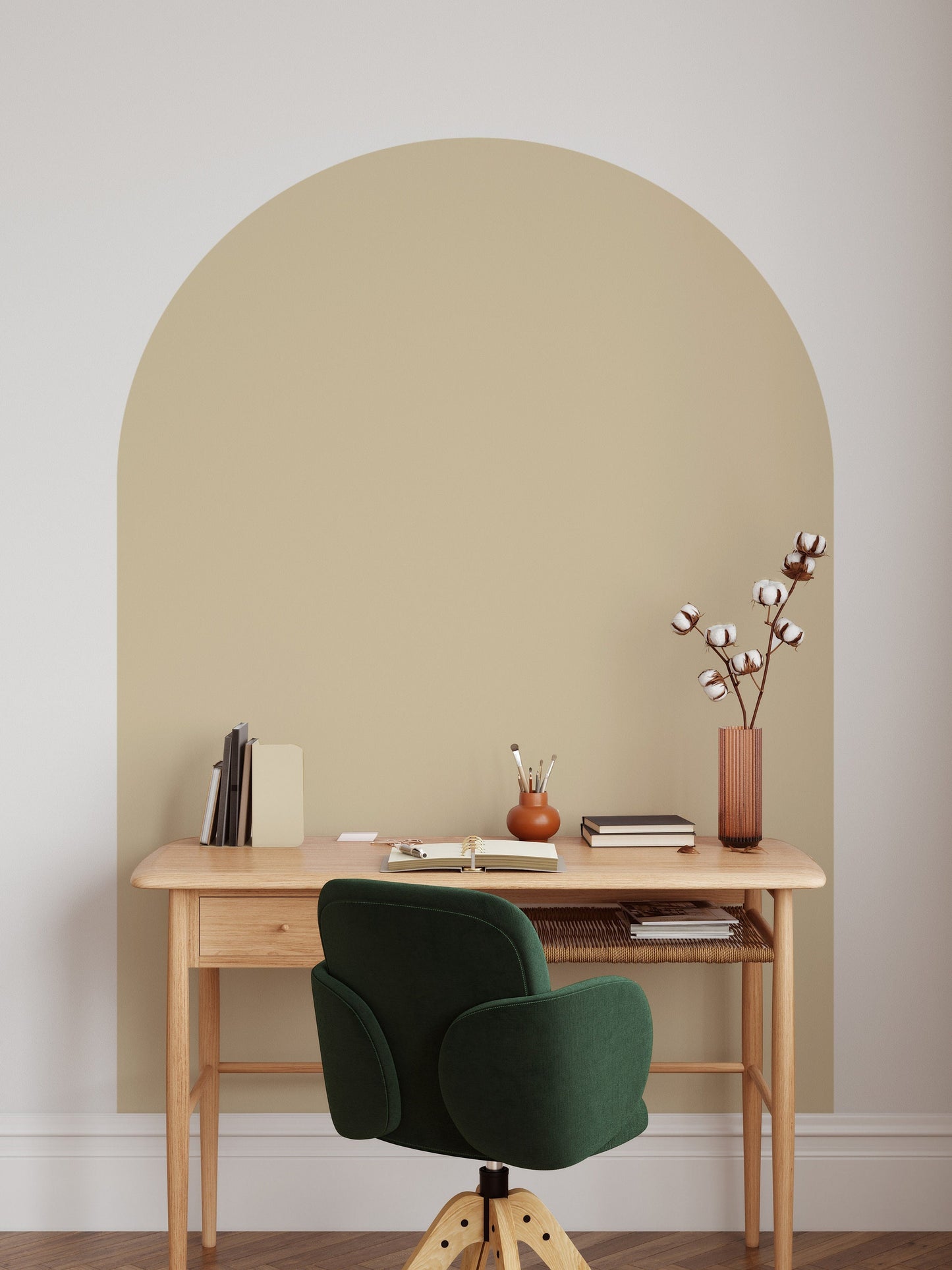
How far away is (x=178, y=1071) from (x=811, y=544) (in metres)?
1.68

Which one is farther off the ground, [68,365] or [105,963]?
[68,365]

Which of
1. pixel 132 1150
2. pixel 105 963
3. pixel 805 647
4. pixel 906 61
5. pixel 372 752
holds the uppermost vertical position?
pixel 906 61

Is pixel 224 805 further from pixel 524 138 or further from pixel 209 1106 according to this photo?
pixel 524 138

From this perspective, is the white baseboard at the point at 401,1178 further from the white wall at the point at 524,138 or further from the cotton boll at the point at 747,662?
the cotton boll at the point at 747,662

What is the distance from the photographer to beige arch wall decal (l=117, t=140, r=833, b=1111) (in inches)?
99.9

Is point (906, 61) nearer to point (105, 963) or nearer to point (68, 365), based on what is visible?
point (68, 365)

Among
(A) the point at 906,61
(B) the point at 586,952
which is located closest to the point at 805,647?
(B) the point at 586,952

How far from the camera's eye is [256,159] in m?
2.56

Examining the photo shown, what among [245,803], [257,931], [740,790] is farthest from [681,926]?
[245,803]

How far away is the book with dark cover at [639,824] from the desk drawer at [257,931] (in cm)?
63

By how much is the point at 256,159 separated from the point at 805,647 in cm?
174

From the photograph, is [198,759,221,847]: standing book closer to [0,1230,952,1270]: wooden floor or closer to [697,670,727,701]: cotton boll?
[0,1230,952,1270]: wooden floor

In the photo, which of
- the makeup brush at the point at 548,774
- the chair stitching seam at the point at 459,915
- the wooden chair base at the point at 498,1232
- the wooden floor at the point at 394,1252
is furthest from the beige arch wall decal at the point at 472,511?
the chair stitching seam at the point at 459,915

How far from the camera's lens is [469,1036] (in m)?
1.54
